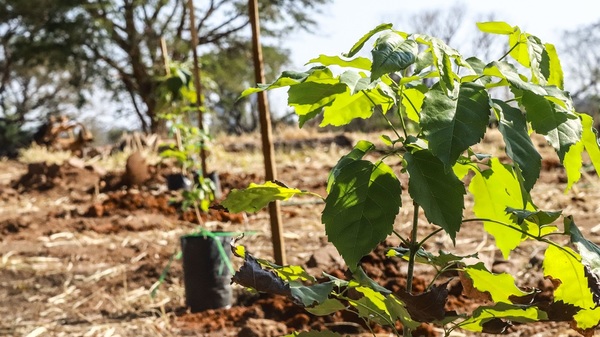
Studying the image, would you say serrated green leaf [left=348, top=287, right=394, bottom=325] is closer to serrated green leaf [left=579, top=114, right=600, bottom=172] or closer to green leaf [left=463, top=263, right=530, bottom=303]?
green leaf [left=463, top=263, right=530, bottom=303]

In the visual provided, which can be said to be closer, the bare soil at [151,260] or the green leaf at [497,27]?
the green leaf at [497,27]

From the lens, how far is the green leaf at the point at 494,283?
1.19 m

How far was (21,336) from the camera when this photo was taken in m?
3.27

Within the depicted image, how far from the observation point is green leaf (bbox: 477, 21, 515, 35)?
44.1 inches

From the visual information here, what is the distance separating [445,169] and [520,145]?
5.6 inches

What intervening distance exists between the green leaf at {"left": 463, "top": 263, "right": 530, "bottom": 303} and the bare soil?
56.0 inches

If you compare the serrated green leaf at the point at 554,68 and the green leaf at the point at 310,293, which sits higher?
the serrated green leaf at the point at 554,68

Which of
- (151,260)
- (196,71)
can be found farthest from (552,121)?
(151,260)

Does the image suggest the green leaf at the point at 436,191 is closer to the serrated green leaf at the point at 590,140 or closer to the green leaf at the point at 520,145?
the green leaf at the point at 520,145

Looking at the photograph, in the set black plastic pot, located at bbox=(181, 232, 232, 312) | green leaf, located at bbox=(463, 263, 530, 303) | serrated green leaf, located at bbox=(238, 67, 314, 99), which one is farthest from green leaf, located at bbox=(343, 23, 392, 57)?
black plastic pot, located at bbox=(181, 232, 232, 312)

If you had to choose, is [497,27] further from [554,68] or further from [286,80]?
[286,80]

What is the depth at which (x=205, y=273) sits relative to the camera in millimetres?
3475

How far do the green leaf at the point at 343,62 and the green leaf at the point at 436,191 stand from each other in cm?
18

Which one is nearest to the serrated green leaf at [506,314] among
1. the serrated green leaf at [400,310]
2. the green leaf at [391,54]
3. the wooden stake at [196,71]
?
the serrated green leaf at [400,310]
